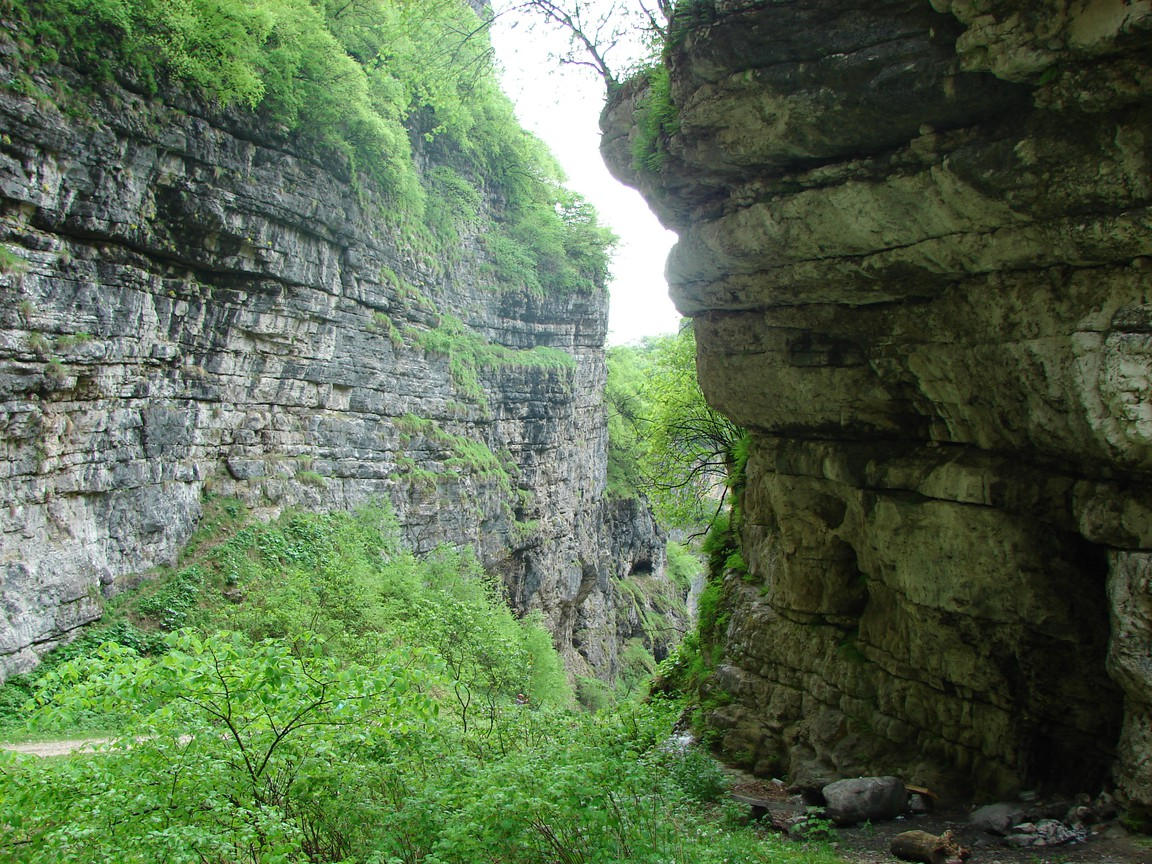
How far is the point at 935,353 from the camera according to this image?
773 cm

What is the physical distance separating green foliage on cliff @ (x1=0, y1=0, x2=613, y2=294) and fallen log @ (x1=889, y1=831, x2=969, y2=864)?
9797 mm

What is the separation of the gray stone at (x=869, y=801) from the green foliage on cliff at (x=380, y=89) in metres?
9.64

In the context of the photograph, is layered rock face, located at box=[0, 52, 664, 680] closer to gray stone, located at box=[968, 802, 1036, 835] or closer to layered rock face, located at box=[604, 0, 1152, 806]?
layered rock face, located at box=[604, 0, 1152, 806]

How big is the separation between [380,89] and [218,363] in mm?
10282

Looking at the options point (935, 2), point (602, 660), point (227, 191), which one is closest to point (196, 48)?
point (227, 191)

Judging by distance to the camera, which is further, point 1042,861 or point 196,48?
point 196,48

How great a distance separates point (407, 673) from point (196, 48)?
16571mm

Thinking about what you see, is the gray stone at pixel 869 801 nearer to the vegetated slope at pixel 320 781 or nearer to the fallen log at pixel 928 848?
the vegetated slope at pixel 320 781

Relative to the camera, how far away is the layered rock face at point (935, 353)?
18.6 feet

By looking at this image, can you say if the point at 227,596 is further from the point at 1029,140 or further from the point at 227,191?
the point at 1029,140

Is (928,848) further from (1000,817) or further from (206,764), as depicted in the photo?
(206,764)

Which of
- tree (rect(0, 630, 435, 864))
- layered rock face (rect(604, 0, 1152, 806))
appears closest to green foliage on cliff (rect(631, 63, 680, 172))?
layered rock face (rect(604, 0, 1152, 806))

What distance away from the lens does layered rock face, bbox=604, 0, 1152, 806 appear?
18.6 feet

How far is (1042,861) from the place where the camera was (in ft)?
19.2
